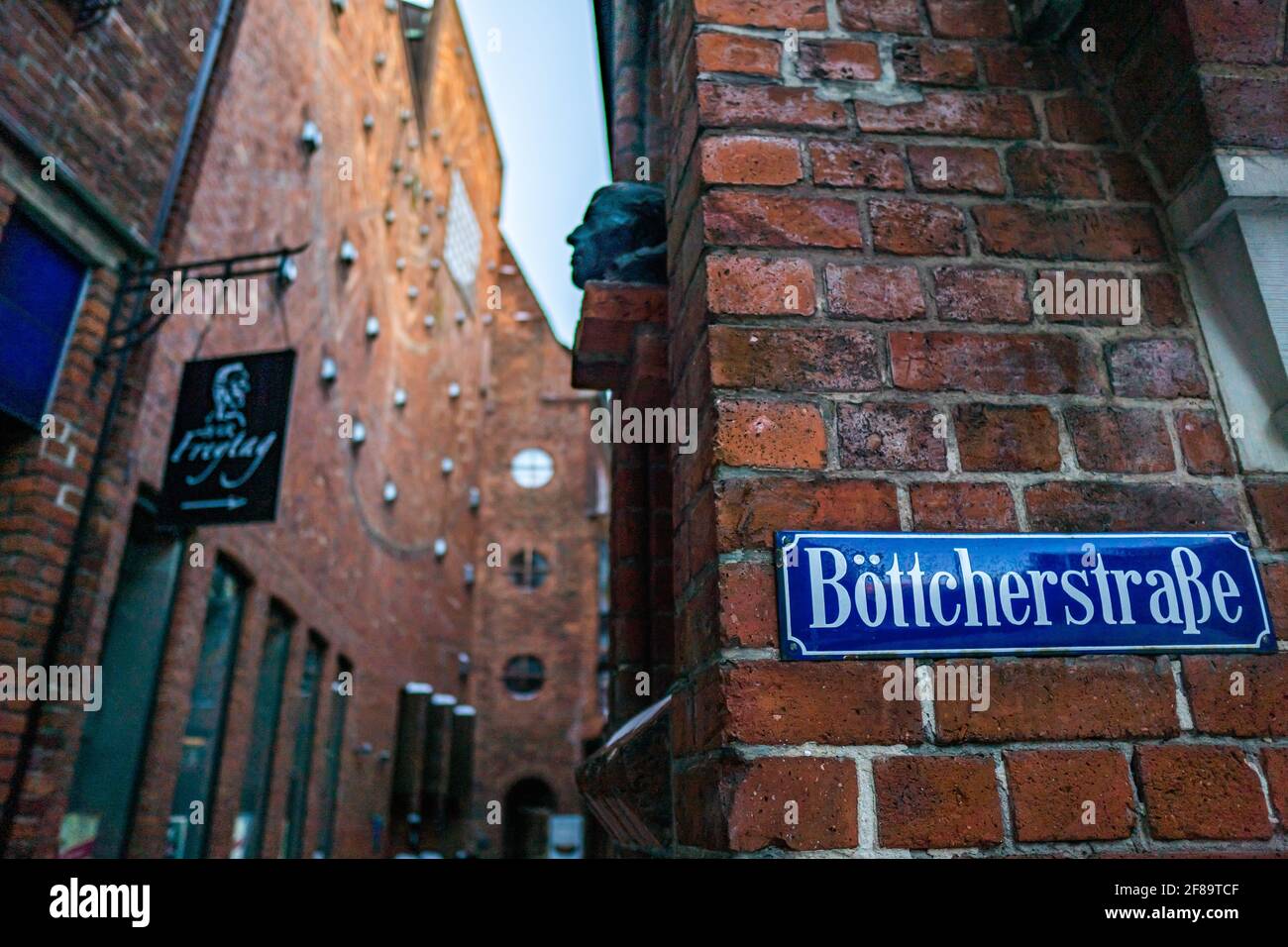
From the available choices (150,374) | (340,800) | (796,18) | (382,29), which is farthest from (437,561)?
(796,18)

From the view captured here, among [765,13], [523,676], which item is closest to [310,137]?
[765,13]

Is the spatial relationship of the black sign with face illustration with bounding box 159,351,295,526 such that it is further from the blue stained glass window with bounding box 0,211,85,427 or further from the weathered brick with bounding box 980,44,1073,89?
the weathered brick with bounding box 980,44,1073,89

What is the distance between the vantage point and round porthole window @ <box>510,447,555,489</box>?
19359mm

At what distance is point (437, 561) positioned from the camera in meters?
15.6

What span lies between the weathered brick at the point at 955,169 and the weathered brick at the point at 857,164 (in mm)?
32

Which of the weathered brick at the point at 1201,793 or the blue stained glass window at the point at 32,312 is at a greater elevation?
the blue stained glass window at the point at 32,312

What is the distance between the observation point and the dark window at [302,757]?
9.08 m

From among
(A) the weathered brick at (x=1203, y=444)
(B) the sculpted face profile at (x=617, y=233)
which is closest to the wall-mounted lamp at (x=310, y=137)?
(B) the sculpted face profile at (x=617, y=233)

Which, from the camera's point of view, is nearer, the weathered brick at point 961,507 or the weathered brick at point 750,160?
the weathered brick at point 961,507

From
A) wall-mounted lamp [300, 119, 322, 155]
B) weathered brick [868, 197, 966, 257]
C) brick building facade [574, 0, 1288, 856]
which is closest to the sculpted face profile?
brick building facade [574, 0, 1288, 856]

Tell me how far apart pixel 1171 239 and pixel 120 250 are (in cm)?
585

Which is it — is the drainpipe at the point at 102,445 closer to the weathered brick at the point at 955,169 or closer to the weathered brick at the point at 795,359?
the weathered brick at the point at 795,359

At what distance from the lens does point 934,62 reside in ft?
4.63

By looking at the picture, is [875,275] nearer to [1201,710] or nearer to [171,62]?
[1201,710]
